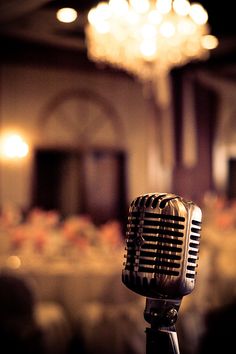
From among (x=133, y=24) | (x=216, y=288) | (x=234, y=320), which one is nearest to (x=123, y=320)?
(x=234, y=320)

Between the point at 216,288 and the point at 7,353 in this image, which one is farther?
the point at 216,288

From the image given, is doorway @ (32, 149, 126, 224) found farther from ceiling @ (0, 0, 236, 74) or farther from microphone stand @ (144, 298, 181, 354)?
microphone stand @ (144, 298, 181, 354)

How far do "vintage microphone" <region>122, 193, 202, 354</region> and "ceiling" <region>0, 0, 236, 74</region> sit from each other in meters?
4.70

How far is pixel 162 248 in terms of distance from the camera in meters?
0.82

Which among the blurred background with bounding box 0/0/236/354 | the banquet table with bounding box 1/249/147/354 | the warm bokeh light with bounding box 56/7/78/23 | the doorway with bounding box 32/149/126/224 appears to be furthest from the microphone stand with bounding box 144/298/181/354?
the doorway with bounding box 32/149/126/224

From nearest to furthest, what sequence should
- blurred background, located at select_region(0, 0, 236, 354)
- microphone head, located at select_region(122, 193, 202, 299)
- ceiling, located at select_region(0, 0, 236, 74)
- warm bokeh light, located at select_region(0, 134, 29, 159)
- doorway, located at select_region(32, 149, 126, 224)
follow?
microphone head, located at select_region(122, 193, 202, 299)
blurred background, located at select_region(0, 0, 236, 354)
ceiling, located at select_region(0, 0, 236, 74)
warm bokeh light, located at select_region(0, 134, 29, 159)
doorway, located at select_region(32, 149, 126, 224)

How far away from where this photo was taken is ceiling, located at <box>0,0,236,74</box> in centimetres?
613

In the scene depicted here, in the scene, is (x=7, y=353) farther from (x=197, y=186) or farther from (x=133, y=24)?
(x=197, y=186)

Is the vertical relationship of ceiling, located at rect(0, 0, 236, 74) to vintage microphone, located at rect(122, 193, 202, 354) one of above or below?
above

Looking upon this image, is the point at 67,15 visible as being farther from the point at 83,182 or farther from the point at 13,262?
the point at 83,182

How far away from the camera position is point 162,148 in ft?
34.3

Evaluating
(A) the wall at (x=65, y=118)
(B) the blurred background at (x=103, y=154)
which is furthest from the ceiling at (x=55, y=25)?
(A) the wall at (x=65, y=118)

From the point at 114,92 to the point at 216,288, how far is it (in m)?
4.93

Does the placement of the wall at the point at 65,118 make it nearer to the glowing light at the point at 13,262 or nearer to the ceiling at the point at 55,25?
the ceiling at the point at 55,25
